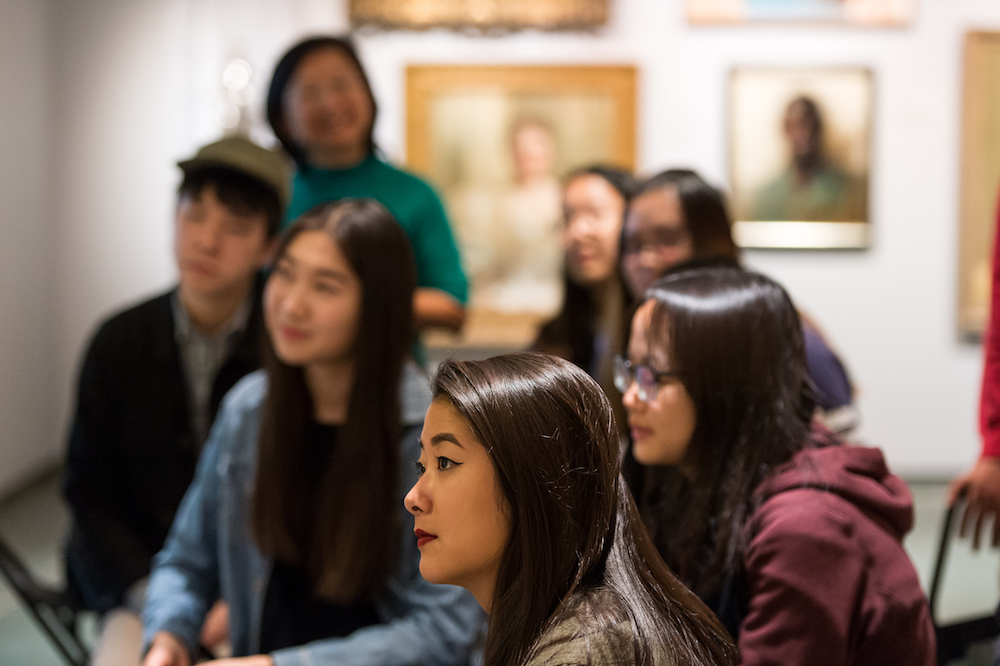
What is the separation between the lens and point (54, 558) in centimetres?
446

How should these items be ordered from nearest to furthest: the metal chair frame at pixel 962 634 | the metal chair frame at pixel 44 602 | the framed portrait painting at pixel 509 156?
the metal chair frame at pixel 962 634 → the metal chair frame at pixel 44 602 → the framed portrait painting at pixel 509 156

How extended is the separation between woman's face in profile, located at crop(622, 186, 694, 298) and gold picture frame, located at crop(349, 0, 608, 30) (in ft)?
11.9

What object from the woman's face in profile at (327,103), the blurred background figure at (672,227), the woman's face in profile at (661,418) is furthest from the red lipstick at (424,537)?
the woman's face in profile at (327,103)

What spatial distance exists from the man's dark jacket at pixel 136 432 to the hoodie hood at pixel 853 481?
1452 mm

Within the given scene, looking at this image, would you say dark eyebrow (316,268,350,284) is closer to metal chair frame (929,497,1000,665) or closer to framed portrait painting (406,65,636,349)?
metal chair frame (929,497,1000,665)

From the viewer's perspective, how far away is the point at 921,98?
568 centimetres

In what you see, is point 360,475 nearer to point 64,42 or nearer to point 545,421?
point 545,421

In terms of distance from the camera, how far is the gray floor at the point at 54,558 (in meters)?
3.57

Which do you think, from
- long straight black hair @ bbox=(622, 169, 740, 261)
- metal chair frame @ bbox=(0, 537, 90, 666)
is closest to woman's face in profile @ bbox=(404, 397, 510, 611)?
long straight black hair @ bbox=(622, 169, 740, 261)

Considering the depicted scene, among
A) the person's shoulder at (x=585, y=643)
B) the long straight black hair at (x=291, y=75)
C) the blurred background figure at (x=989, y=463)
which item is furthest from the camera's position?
the long straight black hair at (x=291, y=75)

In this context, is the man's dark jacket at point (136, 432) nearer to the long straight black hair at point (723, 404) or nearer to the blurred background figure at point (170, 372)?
the blurred background figure at point (170, 372)

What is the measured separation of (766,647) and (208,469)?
126 centimetres

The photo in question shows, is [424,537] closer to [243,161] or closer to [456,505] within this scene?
[456,505]

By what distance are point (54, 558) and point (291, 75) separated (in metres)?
2.89
